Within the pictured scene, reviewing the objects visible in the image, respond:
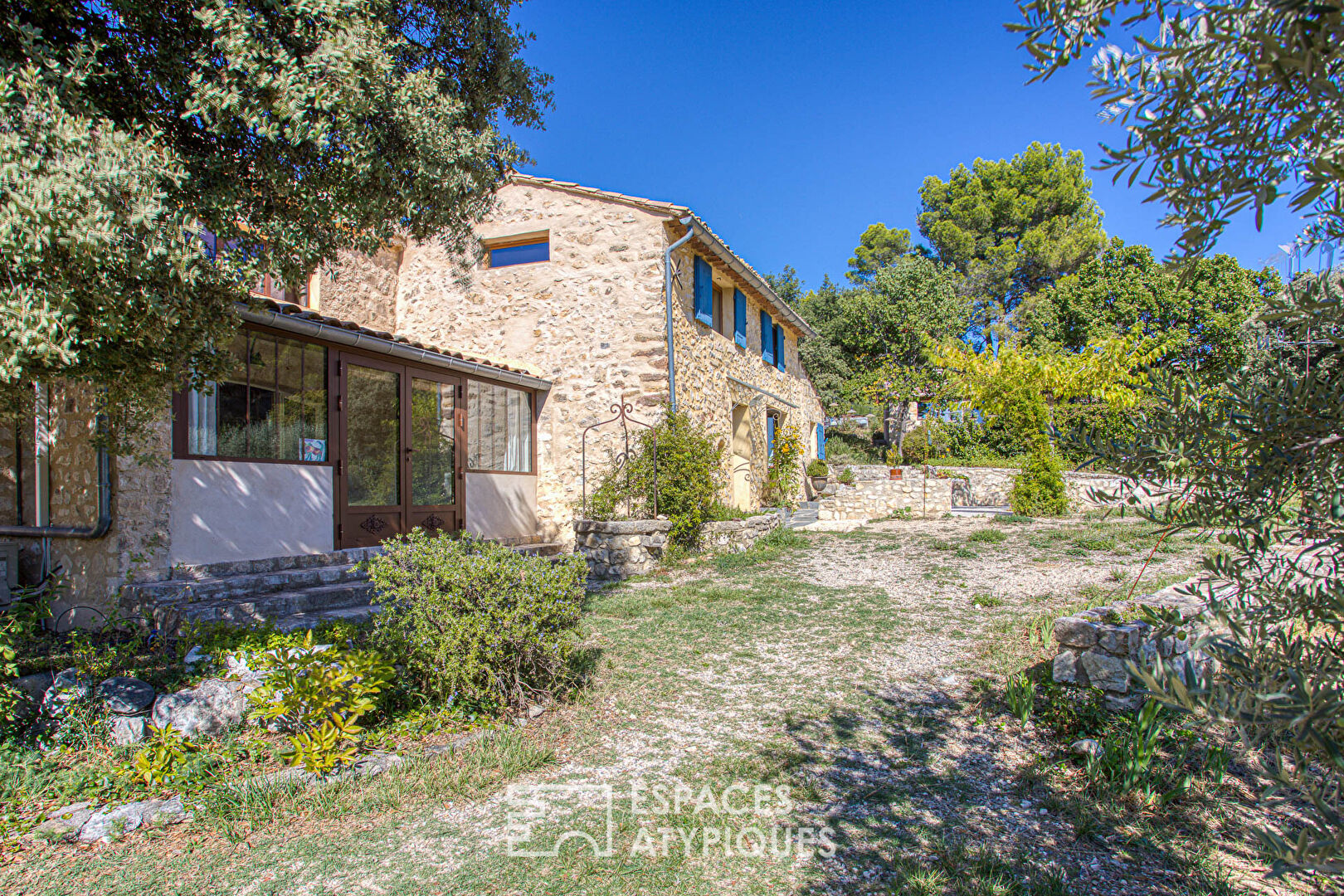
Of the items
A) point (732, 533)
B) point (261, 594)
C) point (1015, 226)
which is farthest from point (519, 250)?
point (1015, 226)

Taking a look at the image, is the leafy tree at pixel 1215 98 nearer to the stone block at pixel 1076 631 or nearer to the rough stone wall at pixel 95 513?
the stone block at pixel 1076 631

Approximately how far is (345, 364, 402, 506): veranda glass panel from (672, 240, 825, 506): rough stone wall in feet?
14.3

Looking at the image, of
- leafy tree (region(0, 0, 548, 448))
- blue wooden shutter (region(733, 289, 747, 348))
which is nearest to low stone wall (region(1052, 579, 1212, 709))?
leafy tree (region(0, 0, 548, 448))

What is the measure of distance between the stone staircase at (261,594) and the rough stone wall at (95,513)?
0.23 m

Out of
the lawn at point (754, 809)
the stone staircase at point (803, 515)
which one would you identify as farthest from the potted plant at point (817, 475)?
the lawn at point (754, 809)

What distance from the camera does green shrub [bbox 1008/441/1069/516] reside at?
44.4ft

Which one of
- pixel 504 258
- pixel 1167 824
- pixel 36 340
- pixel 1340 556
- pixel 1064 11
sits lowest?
pixel 1167 824

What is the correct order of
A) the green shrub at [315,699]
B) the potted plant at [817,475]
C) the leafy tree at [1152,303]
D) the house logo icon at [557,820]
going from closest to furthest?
the house logo icon at [557,820], the green shrub at [315,699], the potted plant at [817,475], the leafy tree at [1152,303]

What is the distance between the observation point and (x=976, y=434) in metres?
19.9

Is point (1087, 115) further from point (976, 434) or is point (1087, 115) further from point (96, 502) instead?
point (976, 434)

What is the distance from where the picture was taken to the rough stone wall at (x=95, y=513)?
5.37 metres

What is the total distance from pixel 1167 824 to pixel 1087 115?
290 centimetres

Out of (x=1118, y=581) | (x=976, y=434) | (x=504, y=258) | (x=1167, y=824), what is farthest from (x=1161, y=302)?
(x=1167, y=824)

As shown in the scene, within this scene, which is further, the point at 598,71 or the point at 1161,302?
the point at 1161,302
